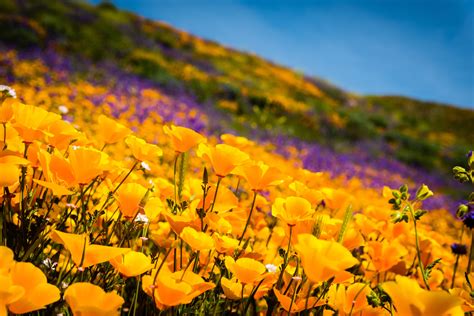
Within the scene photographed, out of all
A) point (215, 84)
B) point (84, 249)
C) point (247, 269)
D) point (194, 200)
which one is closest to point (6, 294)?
point (84, 249)

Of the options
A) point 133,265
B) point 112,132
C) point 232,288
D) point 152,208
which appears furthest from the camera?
point 112,132

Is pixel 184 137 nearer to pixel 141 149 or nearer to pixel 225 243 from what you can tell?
pixel 141 149

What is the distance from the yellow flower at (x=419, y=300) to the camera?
0.76m

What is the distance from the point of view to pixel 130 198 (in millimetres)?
1174

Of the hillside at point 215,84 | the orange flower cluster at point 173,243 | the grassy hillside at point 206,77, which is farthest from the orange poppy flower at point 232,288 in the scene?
the grassy hillside at point 206,77

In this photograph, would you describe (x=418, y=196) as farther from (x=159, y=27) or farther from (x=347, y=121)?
(x=159, y=27)

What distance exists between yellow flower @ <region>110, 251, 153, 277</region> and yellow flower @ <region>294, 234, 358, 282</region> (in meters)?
0.37

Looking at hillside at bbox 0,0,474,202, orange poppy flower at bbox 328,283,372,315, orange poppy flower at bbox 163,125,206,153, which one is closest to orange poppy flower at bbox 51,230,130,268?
orange poppy flower at bbox 163,125,206,153

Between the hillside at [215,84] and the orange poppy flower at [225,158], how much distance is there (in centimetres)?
666

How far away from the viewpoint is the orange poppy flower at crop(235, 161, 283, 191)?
1251mm

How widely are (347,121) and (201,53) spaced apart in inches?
313

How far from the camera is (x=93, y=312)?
752 mm

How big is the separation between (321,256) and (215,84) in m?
13.1

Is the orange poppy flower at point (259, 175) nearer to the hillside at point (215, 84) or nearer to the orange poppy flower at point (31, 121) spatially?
the orange poppy flower at point (31, 121)
